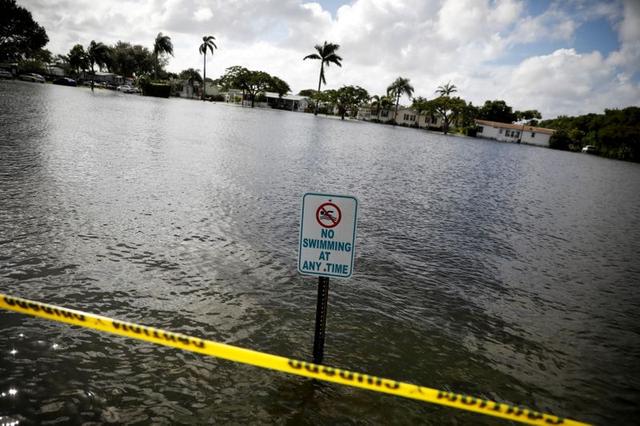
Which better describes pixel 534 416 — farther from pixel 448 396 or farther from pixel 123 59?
pixel 123 59

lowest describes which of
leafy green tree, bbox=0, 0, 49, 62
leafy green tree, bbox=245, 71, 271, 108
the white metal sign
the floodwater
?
the floodwater

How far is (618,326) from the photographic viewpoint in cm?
645

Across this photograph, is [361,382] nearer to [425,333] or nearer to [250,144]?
[425,333]

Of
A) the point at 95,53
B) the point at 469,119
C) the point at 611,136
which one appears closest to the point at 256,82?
the point at 95,53

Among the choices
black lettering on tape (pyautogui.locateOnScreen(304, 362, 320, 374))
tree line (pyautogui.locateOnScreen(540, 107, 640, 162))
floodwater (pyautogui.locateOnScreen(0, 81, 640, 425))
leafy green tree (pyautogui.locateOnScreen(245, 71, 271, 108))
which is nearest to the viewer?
black lettering on tape (pyautogui.locateOnScreen(304, 362, 320, 374))

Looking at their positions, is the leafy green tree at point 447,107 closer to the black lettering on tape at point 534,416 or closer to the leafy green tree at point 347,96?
the leafy green tree at point 347,96

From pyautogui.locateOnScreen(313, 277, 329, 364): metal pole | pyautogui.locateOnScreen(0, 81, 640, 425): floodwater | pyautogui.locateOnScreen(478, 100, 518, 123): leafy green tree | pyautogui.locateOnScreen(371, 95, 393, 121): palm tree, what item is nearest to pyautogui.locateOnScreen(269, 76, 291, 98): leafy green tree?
pyautogui.locateOnScreen(371, 95, 393, 121): palm tree

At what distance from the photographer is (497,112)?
101 m

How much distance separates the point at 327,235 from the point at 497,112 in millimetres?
113919

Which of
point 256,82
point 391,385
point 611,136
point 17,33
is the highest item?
point 17,33

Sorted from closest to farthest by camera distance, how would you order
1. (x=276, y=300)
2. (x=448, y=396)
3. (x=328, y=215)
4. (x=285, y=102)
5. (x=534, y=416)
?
1. (x=534, y=416)
2. (x=448, y=396)
3. (x=328, y=215)
4. (x=276, y=300)
5. (x=285, y=102)

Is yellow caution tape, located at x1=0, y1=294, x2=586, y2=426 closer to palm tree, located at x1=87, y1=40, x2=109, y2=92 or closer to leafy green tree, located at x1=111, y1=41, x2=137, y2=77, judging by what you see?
palm tree, located at x1=87, y1=40, x2=109, y2=92

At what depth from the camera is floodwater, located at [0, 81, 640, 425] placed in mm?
3828

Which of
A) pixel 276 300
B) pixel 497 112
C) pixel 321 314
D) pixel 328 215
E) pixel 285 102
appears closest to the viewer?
pixel 328 215
